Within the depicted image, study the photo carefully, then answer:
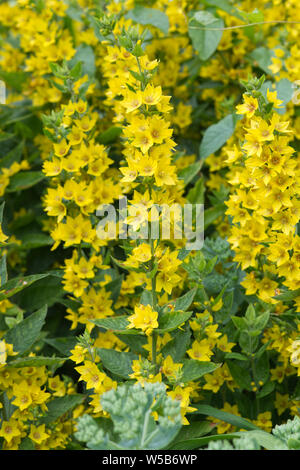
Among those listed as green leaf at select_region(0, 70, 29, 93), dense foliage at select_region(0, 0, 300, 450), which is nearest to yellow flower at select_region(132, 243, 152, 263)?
dense foliage at select_region(0, 0, 300, 450)

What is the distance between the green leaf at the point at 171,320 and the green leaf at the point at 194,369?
8 cm

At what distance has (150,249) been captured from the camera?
1101 mm

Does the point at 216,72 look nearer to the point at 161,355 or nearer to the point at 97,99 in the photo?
the point at 97,99

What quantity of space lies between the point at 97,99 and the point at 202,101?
394 mm

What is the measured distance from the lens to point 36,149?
6.29 feet

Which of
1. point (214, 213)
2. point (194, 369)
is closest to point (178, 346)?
point (194, 369)

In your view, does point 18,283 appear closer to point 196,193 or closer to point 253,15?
point 196,193

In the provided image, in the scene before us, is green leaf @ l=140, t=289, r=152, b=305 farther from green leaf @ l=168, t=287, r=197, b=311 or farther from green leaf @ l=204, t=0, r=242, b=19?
green leaf @ l=204, t=0, r=242, b=19

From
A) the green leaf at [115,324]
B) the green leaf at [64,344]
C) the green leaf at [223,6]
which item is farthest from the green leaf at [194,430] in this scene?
the green leaf at [223,6]

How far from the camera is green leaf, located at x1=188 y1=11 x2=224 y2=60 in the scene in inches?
63.0

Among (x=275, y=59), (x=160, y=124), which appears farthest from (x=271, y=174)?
(x=275, y=59)

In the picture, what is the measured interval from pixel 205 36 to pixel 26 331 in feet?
2.97

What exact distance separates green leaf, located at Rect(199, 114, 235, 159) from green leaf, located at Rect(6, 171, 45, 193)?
0.44 meters
